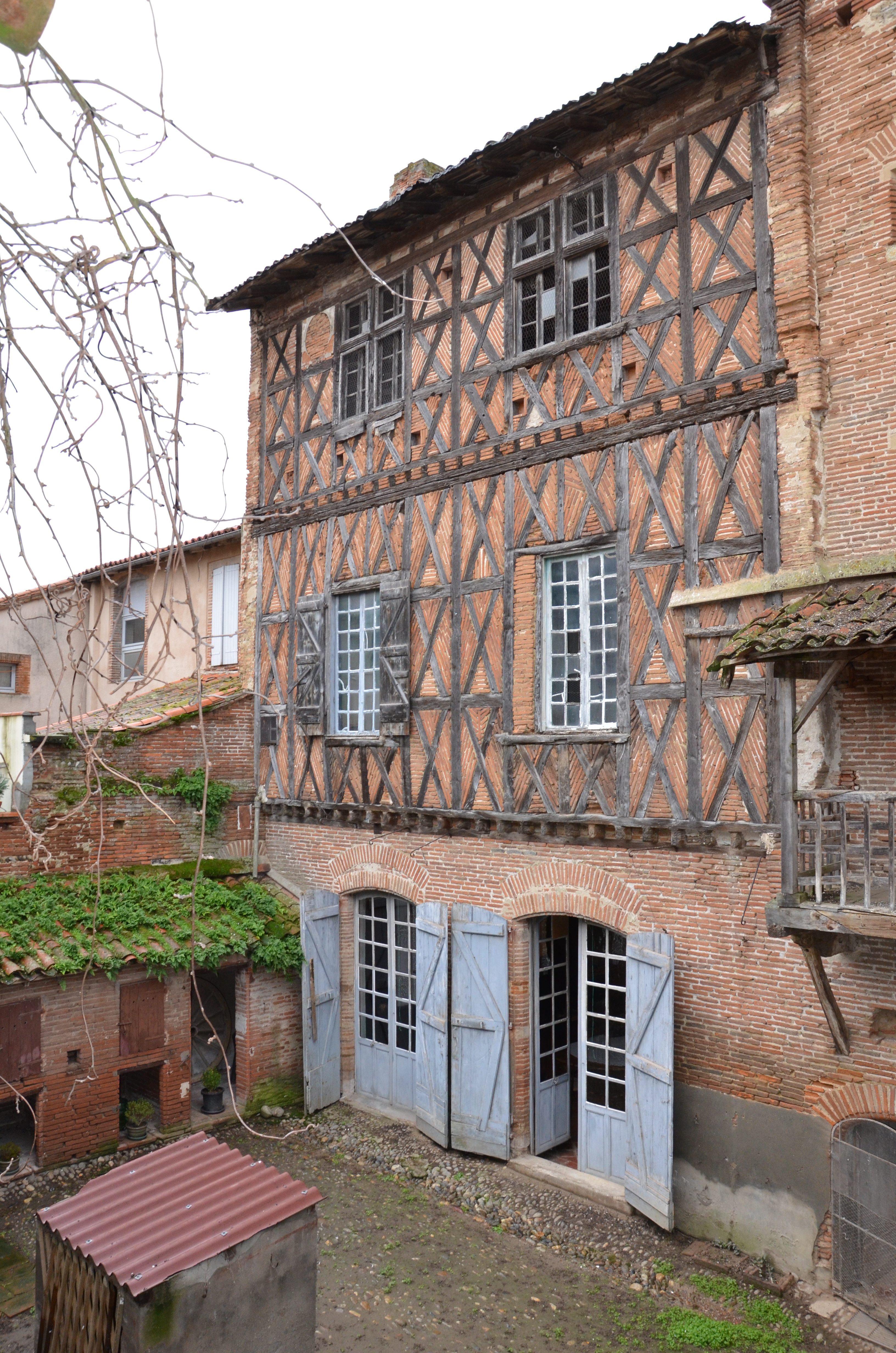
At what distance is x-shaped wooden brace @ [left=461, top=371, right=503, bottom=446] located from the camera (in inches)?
395

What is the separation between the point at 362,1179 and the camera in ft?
31.1

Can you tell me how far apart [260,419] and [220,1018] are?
787 cm

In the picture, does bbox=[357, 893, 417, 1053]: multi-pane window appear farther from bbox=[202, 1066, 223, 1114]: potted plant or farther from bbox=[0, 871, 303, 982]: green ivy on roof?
bbox=[202, 1066, 223, 1114]: potted plant

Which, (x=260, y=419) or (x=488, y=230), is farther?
(x=260, y=419)

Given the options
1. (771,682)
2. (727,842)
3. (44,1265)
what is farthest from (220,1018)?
(771,682)

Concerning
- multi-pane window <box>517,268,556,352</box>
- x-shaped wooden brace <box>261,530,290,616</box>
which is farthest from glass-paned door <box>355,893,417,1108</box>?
multi-pane window <box>517,268,556,352</box>

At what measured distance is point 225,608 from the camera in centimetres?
1525

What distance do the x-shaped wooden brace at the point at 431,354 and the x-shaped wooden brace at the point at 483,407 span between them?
42 cm

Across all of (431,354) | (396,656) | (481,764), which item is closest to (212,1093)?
(481,764)

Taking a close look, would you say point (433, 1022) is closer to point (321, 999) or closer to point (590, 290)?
point (321, 999)

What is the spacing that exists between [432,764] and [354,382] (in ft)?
16.3

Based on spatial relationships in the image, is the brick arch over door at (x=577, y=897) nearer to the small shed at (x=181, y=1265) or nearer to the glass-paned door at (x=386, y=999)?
the glass-paned door at (x=386, y=999)

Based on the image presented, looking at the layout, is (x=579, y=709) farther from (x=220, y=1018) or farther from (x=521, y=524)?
(x=220, y=1018)

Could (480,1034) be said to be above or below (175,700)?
below
